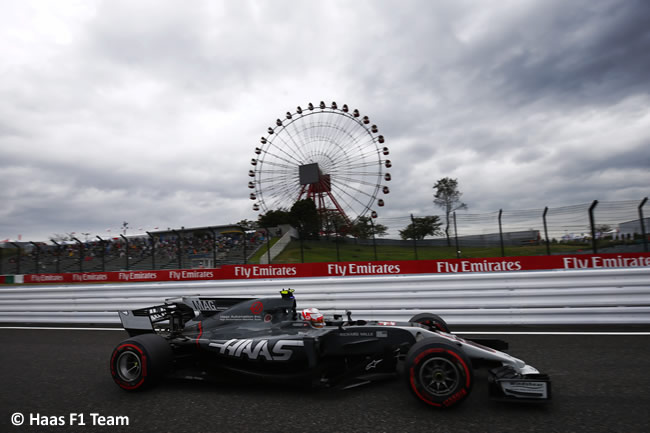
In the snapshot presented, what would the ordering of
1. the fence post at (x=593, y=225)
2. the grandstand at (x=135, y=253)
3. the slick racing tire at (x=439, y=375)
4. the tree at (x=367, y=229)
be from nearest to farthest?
the slick racing tire at (x=439, y=375) → the fence post at (x=593, y=225) → the tree at (x=367, y=229) → the grandstand at (x=135, y=253)

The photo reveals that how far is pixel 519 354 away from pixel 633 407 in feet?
6.61

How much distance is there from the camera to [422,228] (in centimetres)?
1264

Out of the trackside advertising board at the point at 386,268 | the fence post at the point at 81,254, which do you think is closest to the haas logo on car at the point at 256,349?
the trackside advertising board at the point at 386,268

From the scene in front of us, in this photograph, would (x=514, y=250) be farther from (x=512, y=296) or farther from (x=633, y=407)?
(x=633, y=407)

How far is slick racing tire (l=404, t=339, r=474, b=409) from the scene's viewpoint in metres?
3.48

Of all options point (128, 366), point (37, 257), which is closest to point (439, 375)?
point (128, 366)

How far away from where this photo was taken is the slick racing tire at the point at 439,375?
348 cm

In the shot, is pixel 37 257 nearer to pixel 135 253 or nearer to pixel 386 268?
pixel 135 253

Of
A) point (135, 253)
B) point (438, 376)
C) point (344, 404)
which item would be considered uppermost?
point (135, 253)

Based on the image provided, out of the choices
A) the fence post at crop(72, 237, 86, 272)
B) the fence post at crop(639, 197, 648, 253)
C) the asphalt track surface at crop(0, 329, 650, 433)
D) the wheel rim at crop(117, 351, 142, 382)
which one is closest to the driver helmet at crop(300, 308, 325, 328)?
the asphalt track surface at crop(0, 329, 650, 433)

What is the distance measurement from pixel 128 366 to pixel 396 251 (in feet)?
31.9

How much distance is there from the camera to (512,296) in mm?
7469

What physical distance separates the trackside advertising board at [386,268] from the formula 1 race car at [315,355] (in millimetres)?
4478

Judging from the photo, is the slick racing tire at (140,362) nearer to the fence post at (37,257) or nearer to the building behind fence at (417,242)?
the building behind fence at (417,242)
